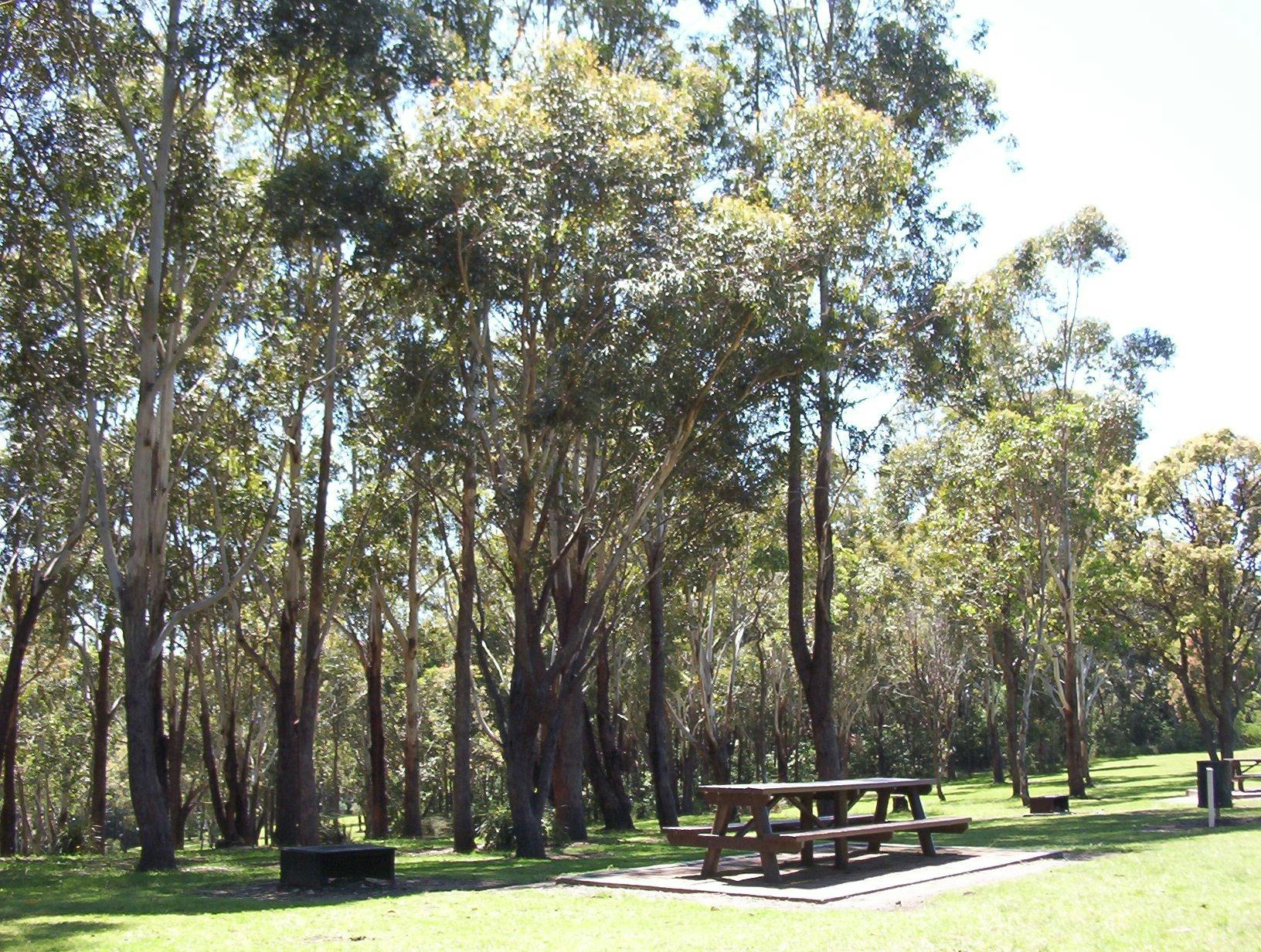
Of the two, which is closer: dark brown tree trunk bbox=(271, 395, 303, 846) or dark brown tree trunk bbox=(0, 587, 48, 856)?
dark brown tree trunk bbox=(271, 395, 303, 846)

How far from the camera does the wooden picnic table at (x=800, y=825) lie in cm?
1042

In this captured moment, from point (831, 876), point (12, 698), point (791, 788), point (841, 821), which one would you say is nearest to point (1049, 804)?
point (841, 821)

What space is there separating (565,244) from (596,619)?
18.6ft

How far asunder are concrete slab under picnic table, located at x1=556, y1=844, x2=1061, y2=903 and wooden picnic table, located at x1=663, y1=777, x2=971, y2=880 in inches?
7.2

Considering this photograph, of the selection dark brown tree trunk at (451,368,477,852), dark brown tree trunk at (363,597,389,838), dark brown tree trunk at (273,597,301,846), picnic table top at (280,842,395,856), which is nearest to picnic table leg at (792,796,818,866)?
picnic table top at (280,842,395,856)

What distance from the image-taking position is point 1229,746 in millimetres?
35094

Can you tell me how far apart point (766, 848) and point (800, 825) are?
1750mm

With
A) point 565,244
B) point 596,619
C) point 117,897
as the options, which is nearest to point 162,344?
point 565,244

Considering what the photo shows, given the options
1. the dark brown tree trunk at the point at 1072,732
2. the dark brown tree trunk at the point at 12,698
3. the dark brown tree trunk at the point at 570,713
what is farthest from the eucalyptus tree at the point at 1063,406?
the dark brown tree trunk at the point at 12,698

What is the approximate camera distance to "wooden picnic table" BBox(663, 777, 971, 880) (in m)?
10.4

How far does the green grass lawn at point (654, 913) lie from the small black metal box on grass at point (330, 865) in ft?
1.02

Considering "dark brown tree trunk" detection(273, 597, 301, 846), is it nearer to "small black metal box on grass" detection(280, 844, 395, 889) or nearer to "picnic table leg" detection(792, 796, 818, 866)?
"small black metal box on grass" detection(280, 844, 395, 889)

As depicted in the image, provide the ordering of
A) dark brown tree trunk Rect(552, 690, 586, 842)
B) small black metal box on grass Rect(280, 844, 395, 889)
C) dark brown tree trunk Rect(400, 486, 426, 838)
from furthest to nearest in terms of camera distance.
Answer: dark brown tree trunk Rect(400, 486, 426, 838) < dark brown tree trunk Rect(552, 690, 586, 842) < small black metal box on grass Rect(280, 844, 395, 889)

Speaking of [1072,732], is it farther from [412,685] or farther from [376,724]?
[376,724]
